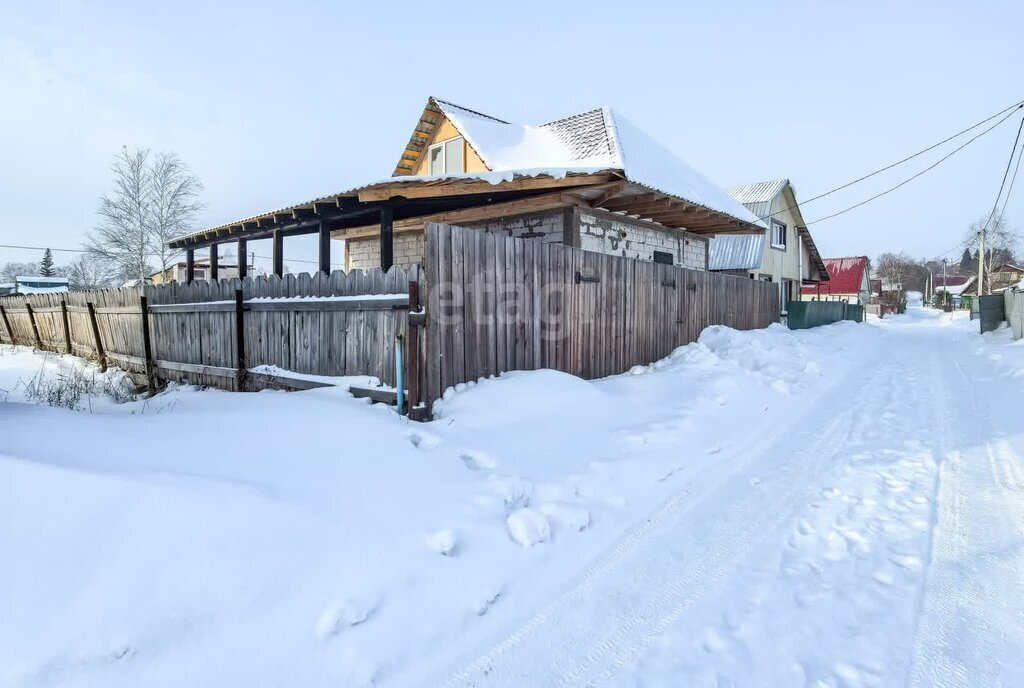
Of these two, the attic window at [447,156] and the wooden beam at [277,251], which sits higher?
the attic window at [447,156]

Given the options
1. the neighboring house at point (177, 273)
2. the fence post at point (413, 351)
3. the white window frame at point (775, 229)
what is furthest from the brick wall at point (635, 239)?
the neighboring house at point (177, 273)

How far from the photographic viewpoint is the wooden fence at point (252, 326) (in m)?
5.23

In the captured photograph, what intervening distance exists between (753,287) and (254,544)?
13.5 m

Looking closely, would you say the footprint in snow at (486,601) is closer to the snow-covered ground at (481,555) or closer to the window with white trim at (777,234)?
the snow-covered ground at (481,555)

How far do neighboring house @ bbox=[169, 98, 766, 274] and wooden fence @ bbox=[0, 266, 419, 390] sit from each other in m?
1.78

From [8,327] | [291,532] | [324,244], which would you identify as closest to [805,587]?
[291,532]

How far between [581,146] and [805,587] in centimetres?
1143

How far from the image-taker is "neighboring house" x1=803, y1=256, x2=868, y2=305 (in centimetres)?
4362

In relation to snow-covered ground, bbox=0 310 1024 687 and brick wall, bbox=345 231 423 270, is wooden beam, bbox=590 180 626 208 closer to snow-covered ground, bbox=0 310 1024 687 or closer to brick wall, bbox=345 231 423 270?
brick wall, bbox=345 231 423 270

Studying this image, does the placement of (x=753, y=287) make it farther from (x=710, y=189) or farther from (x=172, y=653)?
(x=172, y=653)

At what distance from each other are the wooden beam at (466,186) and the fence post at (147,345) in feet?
14.9

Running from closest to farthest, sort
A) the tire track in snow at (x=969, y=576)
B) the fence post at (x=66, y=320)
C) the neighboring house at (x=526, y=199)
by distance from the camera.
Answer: the tire track in snow at (x=969, y=576) < the neighboring house at (x=526, y=199) < the fence post at (x=66, y=320)

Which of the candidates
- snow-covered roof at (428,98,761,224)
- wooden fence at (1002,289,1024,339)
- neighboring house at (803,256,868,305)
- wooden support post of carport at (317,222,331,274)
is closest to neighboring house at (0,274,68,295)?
wooden support post of carport at (317,222,331,274)

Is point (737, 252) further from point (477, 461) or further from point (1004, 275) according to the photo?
point (1004, 275)
